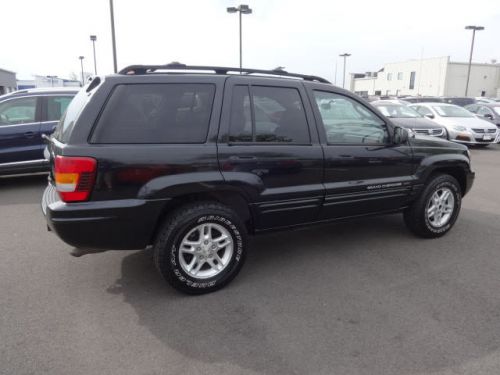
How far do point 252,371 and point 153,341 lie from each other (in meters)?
0.73

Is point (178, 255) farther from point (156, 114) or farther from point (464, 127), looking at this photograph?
point (464, 127)

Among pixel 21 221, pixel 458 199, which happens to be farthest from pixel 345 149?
pixel 21 221

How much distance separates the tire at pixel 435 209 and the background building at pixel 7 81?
1892 inches

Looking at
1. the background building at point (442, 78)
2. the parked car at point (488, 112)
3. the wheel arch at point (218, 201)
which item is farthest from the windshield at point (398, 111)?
the background building at point (442, 78)

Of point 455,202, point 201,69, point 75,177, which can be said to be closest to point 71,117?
point 75,177

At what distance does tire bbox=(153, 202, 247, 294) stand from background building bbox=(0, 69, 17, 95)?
47.7 m

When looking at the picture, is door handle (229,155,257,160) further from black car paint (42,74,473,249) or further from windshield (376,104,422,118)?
windshield (376,104,422,118)

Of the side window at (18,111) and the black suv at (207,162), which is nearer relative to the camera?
the black suv at (207,162)

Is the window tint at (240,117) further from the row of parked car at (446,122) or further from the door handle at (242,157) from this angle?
the row of parked car at (446,122)

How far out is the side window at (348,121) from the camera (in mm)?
3805

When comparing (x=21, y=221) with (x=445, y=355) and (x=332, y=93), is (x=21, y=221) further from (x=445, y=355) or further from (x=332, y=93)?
(x=445, y=355)

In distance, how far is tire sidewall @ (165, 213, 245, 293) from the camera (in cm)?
314

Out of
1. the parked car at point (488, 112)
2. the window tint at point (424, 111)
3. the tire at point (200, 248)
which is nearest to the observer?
the tire at point (200, 248)

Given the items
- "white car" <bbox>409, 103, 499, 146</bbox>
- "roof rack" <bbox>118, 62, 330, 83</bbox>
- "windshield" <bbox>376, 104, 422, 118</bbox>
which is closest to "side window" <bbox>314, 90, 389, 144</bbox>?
"roof rack" <bbox>118, 62, 330, 83</bbox>
